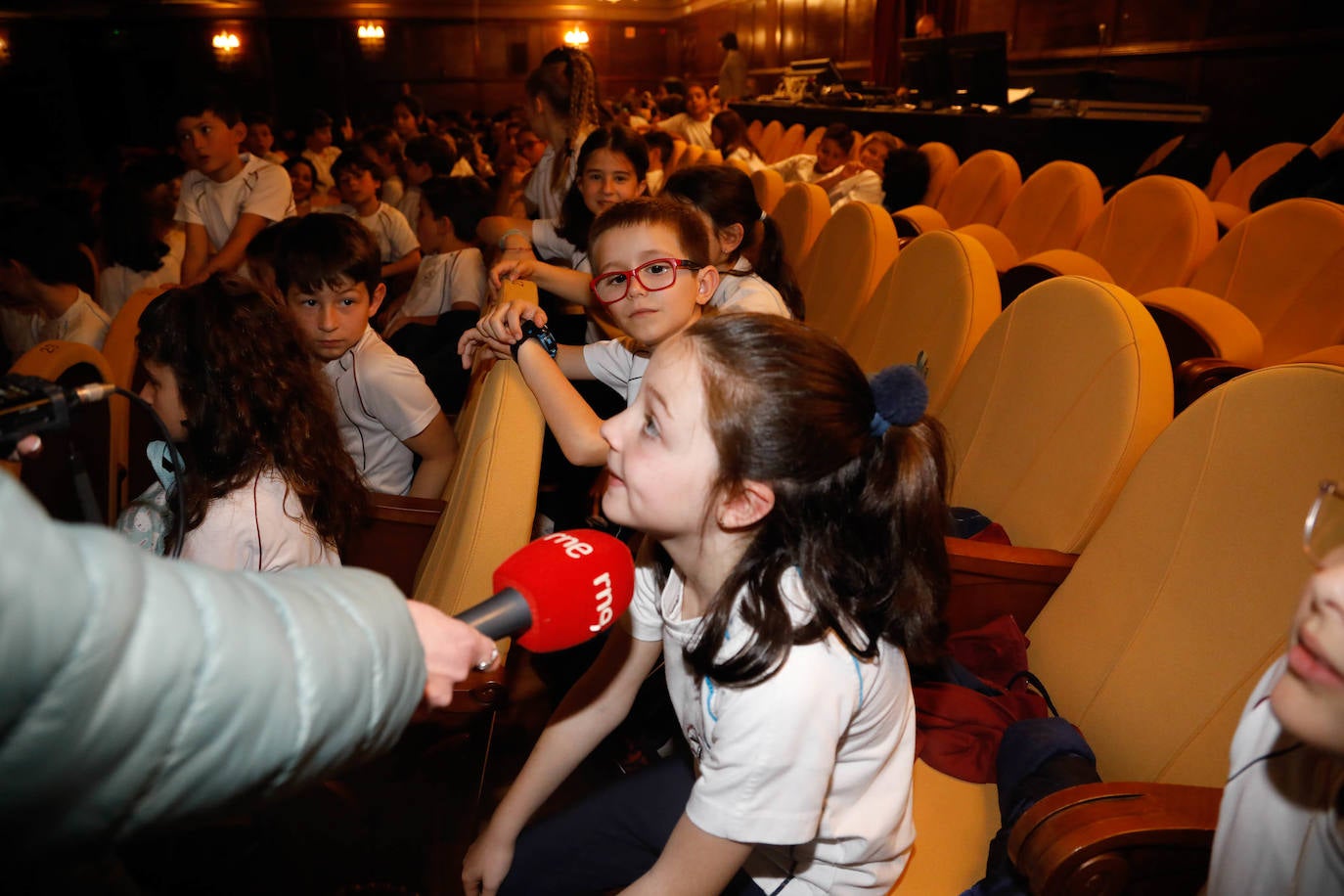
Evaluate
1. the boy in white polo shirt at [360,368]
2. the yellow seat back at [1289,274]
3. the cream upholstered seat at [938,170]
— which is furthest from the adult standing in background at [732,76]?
the boy in white polo shirt at [360,368]

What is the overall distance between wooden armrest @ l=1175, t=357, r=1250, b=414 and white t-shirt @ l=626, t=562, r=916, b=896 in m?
1.18

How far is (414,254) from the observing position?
381 cm

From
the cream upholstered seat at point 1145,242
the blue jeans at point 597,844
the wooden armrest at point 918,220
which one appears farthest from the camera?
the wooden armrest at point 918,220

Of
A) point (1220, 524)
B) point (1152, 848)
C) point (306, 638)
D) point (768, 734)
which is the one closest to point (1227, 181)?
point (1220, 524)

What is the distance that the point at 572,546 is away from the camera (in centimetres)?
83

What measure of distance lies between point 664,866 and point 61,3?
14.6 metres

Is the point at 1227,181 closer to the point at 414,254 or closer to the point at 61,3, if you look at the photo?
the point at 414,254

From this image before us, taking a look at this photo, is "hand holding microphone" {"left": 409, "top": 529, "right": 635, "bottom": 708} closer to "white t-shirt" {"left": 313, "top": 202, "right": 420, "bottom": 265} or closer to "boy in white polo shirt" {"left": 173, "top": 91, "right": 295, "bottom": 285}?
"boy in white polo shirt" {"left": 173, "top": 91, "right": 295, "bottom": 285}

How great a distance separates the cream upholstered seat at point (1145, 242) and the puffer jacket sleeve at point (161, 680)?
89.2 inches

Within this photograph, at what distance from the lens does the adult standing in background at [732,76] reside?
395 inches

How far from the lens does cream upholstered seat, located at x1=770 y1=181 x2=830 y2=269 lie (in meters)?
3.18

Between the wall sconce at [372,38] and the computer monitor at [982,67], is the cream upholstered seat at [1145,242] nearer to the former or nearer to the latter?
the computer monitor at [982,67]

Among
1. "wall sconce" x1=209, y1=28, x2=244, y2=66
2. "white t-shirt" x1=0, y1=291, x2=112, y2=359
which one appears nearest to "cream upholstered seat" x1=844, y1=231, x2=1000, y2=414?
"white t-shirt" x1=0, y1=291, x2=112, y2=359


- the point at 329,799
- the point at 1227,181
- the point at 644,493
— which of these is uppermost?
the point at 1227,181
